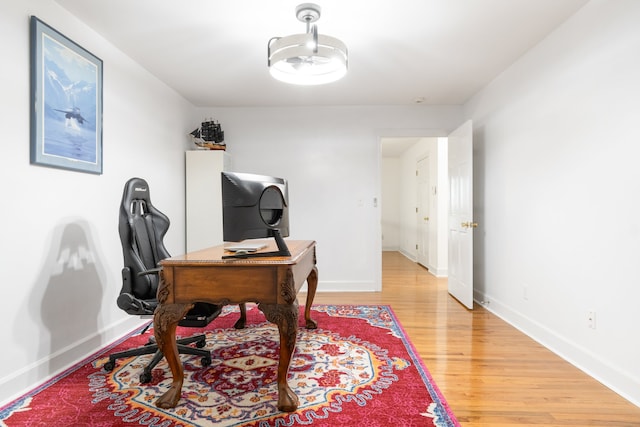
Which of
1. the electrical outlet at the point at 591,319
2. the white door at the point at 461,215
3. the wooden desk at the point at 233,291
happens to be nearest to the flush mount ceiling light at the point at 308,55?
the wooden desk at the point at 233,291

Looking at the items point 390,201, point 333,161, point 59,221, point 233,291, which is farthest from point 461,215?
point 390,201

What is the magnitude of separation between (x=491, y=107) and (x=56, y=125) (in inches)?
150

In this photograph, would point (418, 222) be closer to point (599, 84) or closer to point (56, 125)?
point (599, 84)

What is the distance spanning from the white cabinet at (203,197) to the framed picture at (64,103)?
1562 millimetres

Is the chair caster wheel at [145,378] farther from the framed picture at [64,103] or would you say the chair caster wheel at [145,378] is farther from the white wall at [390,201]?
the white wall at [390,201]

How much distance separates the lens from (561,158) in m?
2.59

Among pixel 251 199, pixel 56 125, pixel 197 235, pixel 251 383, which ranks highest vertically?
pixel 56 125

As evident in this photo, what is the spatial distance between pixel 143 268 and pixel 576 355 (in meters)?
2.88

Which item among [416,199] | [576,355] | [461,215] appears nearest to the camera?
[576,355]

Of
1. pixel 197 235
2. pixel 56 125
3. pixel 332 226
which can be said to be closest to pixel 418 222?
pixel 332 226

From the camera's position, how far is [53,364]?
7.30 feet

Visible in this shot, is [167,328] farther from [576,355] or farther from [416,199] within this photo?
[416,199]

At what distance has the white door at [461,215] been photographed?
3.73 meters

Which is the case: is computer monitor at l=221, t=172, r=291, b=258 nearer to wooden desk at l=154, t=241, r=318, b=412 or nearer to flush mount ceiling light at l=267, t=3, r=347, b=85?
wooden desk at l=154, t=241, r=318, b=412
